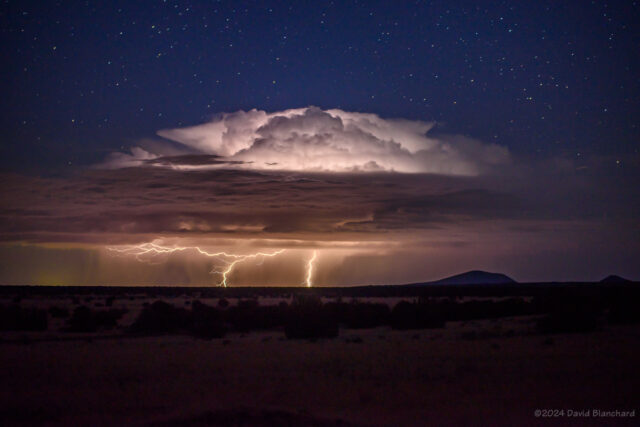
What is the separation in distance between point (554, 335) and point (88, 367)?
66.4 ft

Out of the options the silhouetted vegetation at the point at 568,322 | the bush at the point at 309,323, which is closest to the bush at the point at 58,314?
the bush at the point at 309,323

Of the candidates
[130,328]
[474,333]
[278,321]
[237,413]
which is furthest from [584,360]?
[130,328]

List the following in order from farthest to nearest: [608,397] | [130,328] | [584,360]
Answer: [130,328], [584,360], [608,397]

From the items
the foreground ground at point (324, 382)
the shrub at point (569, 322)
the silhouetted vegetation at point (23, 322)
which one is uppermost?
the shrub at point (569, 322)

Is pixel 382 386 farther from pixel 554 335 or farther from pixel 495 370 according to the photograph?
pixel 554 335

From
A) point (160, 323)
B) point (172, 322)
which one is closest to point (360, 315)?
point (172, 322)

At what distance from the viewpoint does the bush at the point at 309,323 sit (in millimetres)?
30281

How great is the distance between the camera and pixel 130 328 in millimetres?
37281

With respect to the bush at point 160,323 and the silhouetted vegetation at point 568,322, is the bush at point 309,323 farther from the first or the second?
the silhouetted vegetation at point 568,322

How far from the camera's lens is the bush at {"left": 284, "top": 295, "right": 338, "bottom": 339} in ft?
99.3

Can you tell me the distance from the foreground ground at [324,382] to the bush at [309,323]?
3.42 m

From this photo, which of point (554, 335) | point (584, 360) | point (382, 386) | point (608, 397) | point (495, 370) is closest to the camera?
point (608, 397)

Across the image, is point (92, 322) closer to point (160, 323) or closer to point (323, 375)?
point (160, 323)

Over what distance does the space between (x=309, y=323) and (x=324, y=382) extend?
13.5 m
